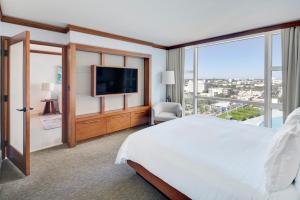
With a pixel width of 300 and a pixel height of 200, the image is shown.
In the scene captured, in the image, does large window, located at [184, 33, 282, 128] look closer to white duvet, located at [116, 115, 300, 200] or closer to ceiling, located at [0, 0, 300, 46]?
ceiling, located at [0, 0, 300, 46]

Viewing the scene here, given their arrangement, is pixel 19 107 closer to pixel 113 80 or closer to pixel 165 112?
pixel 113 80

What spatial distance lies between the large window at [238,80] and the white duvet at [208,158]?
1532 millimetres

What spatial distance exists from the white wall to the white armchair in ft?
1.62

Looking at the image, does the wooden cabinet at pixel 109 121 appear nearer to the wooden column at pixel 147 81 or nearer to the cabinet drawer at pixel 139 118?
the cabinet drawer at pixel 139 118

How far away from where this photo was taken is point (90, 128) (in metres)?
3.78

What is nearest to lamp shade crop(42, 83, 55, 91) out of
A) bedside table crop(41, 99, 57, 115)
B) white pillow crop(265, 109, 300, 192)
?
bedside table crop(41, 99, 57, 115)

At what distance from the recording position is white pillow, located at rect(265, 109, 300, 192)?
1.21 metres

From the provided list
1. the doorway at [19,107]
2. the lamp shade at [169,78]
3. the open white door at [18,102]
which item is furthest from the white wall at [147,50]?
the open white door at [18,102]

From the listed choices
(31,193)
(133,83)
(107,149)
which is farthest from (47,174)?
(133,83)

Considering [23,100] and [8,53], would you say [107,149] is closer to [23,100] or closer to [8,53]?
[23,100]

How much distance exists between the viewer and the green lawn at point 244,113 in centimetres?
394

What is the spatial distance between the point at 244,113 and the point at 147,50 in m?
3.10

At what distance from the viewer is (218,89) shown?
15.2 feet

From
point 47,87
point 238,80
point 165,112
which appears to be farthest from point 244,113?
point 47,87
